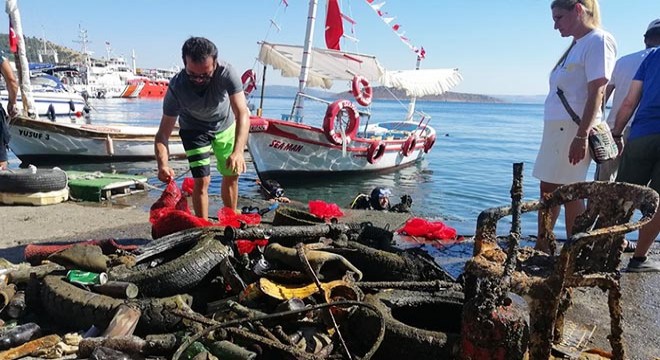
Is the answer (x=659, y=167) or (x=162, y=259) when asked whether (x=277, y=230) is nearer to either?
(x=162, y=259)

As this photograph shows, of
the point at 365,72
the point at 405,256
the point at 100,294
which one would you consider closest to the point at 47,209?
the point at 100,294

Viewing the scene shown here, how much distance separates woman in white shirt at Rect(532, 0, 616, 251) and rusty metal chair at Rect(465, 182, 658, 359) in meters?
1.15

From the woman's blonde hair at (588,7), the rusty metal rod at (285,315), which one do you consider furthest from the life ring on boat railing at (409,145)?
the rusty metal rod at (285,315)

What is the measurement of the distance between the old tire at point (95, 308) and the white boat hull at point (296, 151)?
985 cm

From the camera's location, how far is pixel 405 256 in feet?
12.0

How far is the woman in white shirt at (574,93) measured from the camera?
3.87 m

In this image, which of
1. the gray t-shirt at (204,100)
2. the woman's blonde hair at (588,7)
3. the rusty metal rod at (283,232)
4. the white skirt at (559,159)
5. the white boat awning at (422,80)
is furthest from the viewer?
the white boat awning at (422,80)

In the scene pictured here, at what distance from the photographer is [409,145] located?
17.8 metres

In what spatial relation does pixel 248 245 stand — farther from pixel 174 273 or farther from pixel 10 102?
pixel 10 102

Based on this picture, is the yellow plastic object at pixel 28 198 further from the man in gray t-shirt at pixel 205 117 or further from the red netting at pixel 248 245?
the red netting at pixel 248 245

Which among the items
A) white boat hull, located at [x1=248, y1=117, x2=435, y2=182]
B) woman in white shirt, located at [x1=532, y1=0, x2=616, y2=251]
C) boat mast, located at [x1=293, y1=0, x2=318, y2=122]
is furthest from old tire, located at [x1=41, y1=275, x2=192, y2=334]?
boat mast, located at [x1=293, y1=0, x2=318, y2=122]

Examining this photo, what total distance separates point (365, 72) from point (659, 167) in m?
12.9

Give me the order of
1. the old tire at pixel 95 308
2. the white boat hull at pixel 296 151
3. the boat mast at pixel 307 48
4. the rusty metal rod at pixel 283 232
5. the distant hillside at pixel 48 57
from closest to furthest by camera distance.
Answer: the old tire at pixel 95 308 → the rusty metal rod at pixel 283 232 → the white boat hull at pixel 296 151 → the boat mast at pixel 307 48 → the distant hillside at pixel 48 57

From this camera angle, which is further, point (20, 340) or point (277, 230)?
point (277, 230)
